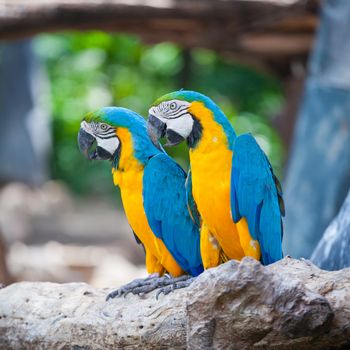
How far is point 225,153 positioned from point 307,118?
6.81 ft

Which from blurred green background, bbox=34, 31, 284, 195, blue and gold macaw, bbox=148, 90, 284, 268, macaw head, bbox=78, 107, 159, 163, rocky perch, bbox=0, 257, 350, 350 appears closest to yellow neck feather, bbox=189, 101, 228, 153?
blue and gold macaw, bbox=148, 90, 284, 268

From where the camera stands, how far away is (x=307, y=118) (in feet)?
13.6

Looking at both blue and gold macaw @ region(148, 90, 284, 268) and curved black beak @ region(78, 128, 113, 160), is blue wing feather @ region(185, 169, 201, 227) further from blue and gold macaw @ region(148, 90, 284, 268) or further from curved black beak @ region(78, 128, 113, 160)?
curved black beak @ region(78, 128, 113, 160)

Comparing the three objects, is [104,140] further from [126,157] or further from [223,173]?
[223,173]

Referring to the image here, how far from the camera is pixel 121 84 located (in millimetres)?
9594

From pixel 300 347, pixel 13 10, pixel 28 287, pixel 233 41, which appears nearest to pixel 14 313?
pixel 28 287

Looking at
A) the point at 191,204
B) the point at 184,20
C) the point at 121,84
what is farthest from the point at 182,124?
the point at 121,84

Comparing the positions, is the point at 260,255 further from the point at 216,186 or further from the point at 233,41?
the point at 233,41

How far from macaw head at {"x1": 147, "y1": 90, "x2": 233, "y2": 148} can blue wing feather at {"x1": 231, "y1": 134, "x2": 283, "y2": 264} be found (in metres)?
0.10

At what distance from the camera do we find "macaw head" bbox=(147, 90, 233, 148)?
6.91 ft

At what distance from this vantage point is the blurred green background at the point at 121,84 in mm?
9117

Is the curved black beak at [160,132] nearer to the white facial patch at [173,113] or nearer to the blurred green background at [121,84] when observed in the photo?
the white facial patch at [173,113]

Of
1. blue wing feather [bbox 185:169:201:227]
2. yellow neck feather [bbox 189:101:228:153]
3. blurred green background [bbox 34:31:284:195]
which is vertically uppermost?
yellow neck feather [bbox 189:101:228:153]

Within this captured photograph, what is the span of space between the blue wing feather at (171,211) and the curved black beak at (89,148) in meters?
0.13
